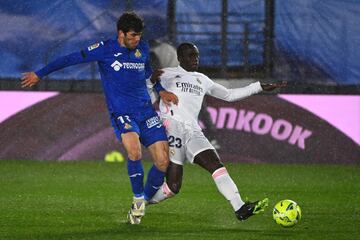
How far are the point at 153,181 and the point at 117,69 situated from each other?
1.09 m

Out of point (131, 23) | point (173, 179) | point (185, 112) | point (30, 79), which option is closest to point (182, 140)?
point (185, 112)

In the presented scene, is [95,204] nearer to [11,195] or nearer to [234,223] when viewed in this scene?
[11,195]

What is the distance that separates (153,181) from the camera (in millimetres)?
8734

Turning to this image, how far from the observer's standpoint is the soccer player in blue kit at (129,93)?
27.2ft

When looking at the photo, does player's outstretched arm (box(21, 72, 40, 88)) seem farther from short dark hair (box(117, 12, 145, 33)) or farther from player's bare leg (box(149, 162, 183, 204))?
player's bare leg (box(149, 162, 183, 204))

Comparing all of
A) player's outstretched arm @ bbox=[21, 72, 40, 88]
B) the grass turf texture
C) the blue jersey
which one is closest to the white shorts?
the blue jersey

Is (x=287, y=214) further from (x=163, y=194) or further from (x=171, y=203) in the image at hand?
(x=171, y=203)

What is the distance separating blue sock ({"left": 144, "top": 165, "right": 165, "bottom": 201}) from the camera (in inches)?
342

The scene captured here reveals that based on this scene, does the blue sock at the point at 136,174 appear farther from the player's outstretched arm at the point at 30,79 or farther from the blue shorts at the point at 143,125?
the player's outstretched arm at the point at 30,79

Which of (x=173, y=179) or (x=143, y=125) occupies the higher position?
(x=143, y=125)

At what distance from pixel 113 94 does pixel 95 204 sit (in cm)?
184

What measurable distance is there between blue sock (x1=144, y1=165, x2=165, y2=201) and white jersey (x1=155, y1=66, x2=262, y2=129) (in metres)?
0.50

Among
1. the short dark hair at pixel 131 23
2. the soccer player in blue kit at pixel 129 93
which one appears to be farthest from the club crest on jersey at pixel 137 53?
the short dark hair at pixel 131 23

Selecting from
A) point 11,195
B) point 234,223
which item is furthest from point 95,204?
point 234,223
